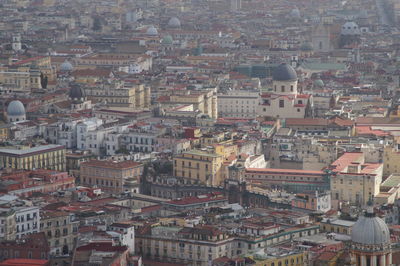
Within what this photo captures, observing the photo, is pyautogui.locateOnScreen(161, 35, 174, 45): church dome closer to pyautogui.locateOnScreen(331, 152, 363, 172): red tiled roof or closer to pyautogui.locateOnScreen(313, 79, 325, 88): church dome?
pyautogui.locateOnScreen(313, 79, 325, 88): church dome

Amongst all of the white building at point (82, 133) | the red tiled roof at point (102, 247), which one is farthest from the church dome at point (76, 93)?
the red tiled roof at point (102, 247)

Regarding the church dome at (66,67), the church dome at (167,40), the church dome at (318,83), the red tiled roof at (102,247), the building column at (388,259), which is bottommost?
the red tiled roof at (102,247)

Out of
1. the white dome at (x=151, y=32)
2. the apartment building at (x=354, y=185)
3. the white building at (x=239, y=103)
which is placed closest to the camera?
the apartment building at (x=354, y=185)

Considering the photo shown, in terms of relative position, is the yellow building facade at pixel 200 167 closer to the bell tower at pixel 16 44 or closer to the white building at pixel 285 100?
the white building at pixel 285 100

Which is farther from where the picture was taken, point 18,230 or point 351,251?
point 18,230

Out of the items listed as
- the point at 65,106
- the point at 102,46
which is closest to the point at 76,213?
the point at 65,106

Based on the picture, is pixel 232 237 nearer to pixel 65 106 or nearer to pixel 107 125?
pixel 107 125

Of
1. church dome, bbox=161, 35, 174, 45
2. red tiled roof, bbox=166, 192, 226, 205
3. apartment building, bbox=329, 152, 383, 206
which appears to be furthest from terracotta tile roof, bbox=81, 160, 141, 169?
church dome, bbox=161, 35, 174, 45
